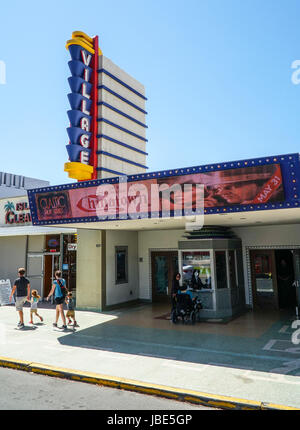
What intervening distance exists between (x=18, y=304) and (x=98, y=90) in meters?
11.1

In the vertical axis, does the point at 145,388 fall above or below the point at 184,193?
below

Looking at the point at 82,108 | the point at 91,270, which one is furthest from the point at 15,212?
the point at 91,270

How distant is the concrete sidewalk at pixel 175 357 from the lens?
551 centimetres

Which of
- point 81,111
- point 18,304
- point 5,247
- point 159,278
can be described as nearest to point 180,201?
point 18,304

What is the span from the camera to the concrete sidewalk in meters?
5.51

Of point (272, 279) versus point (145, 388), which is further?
point (272, 279)

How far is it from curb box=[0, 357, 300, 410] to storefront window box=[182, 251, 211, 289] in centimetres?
623

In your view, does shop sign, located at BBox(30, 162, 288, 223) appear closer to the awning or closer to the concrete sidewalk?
the concrete sidewalk

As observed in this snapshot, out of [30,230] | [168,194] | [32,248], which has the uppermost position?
[168,194]

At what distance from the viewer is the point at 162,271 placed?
52.0ft

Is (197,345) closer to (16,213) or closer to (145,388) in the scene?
(145,388)

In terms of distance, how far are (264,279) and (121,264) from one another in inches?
254

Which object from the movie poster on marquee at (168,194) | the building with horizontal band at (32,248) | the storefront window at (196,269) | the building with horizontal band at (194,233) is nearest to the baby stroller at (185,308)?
Answer: the building with horizontal band at (194,233)

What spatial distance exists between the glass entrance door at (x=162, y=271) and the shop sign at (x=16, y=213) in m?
8.21
